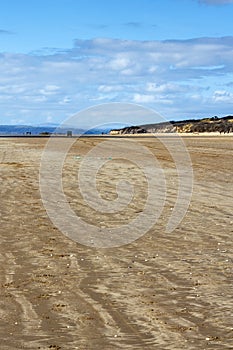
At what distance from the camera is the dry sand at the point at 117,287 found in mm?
6949

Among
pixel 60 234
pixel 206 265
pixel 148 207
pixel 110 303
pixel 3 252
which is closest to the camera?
pixel 110 303

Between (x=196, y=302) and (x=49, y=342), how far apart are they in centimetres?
217

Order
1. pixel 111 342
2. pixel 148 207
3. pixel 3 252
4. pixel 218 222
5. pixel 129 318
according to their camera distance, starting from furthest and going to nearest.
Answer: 1. pixel 148 207
2. pixel 218 222
3. pixel 3 252
4. pixel 129 318
5. pixel 111 342

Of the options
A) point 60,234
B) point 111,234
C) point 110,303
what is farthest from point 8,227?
point 110,303

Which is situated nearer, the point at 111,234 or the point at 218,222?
the point at 111,234

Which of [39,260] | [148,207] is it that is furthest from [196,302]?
[148,207]

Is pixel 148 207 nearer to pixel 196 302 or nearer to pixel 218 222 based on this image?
pixel 218 222

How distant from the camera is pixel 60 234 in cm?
1302

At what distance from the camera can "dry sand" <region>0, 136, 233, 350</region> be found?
6.95 meters

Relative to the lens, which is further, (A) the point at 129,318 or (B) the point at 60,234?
Result: (B) the point at 60,234

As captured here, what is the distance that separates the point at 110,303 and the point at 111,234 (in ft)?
16.6

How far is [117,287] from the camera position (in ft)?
29.5

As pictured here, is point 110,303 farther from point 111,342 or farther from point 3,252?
point 3,252

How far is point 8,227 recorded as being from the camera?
44.2 feet
